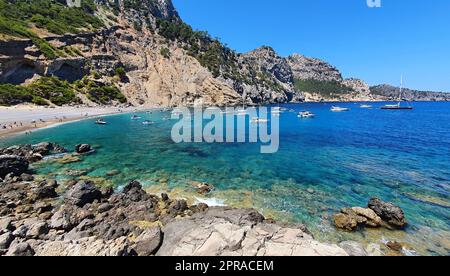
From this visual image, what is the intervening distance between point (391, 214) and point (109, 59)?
115 metres

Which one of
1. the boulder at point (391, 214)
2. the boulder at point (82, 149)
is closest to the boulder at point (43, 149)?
the boulder at point (82, 149)

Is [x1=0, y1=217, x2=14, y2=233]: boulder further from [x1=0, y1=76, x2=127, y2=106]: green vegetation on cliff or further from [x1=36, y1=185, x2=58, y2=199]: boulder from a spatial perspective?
[x1=0, y1=76, x2=127, y2=106]: green vegetation on cliff

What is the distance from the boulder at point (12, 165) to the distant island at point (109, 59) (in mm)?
53558

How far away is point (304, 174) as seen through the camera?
76.9 ft

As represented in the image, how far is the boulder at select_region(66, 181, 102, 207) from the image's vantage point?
15.7 metres

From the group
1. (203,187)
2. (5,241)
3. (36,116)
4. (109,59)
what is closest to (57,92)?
(36,116)

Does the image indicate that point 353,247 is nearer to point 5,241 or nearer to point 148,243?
point 148,243

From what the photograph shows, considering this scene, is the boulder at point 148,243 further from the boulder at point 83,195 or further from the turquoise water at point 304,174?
the boulder at point 83,195

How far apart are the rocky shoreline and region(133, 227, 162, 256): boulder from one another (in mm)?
39

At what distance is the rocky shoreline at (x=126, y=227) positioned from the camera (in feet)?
28.1
